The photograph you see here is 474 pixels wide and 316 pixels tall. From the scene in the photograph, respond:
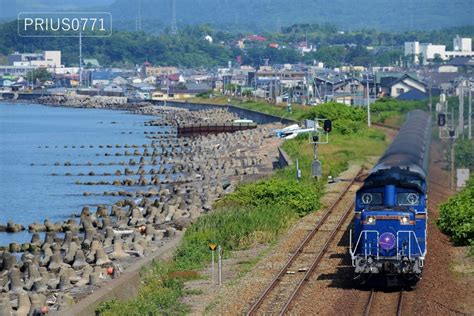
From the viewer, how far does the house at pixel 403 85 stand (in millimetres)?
86688

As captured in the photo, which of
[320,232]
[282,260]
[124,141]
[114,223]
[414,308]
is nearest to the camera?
[414,308]

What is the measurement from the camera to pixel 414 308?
1664 centimetres

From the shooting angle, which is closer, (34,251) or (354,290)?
(354,290)

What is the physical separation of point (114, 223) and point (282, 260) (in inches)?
532

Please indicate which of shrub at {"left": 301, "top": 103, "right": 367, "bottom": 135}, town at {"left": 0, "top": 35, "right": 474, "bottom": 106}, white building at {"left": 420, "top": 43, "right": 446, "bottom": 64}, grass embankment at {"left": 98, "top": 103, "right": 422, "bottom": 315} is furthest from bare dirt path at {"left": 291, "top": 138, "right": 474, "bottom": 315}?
white building at {"left": 420, "top": 43, "right": 446, "bottom": 64}

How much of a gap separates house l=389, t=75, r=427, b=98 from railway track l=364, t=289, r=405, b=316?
6864cm

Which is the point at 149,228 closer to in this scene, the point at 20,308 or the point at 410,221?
the point at 20,308

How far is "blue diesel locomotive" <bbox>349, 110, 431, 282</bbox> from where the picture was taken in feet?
56.9

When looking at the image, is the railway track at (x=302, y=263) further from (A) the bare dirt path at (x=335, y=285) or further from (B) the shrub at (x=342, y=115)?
(B) the shrub at (x=342, y=115)

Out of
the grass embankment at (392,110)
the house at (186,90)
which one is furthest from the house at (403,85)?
→ the house at (186,90)

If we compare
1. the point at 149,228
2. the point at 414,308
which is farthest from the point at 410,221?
the point at 149,228

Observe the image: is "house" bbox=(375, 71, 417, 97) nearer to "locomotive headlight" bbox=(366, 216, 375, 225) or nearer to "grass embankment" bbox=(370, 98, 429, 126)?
"grass embankment" bbox=(370, 98, 429, 126)

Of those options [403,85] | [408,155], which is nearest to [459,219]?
[408,155]

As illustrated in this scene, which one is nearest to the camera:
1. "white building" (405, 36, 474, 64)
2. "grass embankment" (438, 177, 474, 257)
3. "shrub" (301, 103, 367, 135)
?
"grass embankment" (438, 177, 474, 257)
